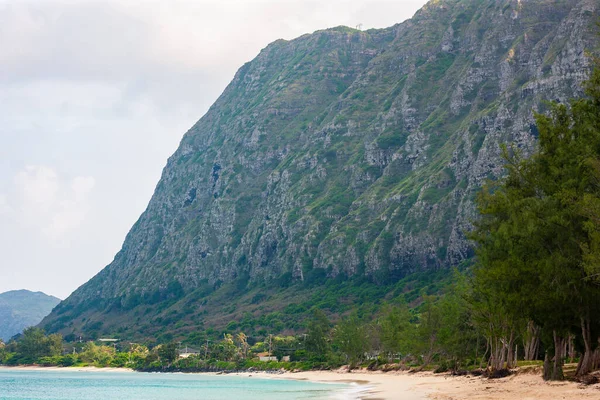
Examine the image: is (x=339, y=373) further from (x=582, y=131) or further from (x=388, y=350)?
(x=582, y=131)

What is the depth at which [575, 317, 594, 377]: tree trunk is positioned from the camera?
44406mm

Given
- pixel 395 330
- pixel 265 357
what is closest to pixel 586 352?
pixel 395 330

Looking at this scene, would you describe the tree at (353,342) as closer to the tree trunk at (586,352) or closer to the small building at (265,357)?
the small building at (265,357)

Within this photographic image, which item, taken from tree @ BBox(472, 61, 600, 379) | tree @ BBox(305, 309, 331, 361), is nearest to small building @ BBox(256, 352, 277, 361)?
Result: tree @ BBox(305, 309, 331, 361)

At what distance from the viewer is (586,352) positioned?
46531mm

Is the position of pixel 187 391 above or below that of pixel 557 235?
below

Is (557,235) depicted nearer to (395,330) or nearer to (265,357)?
(395,330)

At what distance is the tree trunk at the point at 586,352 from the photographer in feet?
146

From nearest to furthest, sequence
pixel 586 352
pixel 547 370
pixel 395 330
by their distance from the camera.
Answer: pixel 586 352
pixel 547 370
pixel 395 330

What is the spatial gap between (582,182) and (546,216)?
291 centimetres

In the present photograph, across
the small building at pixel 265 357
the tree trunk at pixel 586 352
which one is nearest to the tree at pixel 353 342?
the small building at pixel 265 357

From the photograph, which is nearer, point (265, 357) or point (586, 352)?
point (586, 352)

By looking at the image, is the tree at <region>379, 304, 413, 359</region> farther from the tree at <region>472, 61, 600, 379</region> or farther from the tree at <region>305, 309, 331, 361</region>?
the tree at <region>472, 61, 600, 379</region>

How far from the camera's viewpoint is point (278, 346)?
185125 mm
